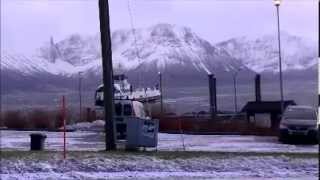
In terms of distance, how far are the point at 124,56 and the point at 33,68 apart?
23.0m

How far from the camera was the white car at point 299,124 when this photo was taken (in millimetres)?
31516

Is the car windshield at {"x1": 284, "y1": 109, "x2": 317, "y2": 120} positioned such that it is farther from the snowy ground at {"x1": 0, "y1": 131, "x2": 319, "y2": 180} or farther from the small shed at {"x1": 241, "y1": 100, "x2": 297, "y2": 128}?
the small shed at {"x1": 241, "y1": 100, "x2": 297, "y2": 128}

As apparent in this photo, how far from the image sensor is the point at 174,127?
175 feet

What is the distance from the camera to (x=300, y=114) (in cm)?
3269

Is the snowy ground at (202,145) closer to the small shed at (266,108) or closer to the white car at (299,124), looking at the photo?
the white car at (299,124)

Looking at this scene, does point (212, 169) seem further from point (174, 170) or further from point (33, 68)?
point (33, 68)

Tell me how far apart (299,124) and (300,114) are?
3.01 ft

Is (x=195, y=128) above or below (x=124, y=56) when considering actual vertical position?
below

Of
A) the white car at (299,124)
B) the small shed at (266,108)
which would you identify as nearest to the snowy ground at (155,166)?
the white car at (299,124)

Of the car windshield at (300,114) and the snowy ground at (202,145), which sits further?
the car windshield at (300,114)

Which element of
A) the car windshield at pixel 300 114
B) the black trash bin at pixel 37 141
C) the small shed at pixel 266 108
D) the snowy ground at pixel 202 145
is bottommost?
the snowy ground at pixel 202 145

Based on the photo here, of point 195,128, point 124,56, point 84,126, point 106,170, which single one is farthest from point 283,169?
point 124,56

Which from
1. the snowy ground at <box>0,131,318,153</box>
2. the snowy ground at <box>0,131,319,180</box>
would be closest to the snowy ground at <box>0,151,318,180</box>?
the snowy ground at <box>0,131,319,180</box>

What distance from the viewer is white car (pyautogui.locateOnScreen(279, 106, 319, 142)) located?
31516 mm
